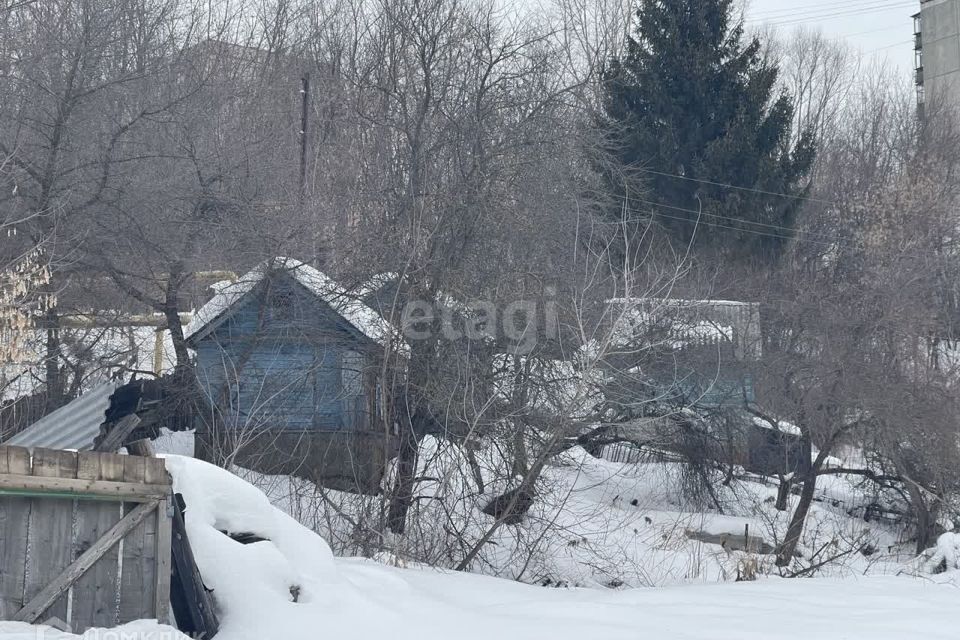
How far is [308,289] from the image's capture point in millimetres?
13922

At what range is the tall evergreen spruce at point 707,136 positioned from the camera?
26.1 metres

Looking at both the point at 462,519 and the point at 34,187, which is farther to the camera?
the point at 34,187

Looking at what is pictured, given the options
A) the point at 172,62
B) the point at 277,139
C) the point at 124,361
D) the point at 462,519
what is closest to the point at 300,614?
the point at 462,519

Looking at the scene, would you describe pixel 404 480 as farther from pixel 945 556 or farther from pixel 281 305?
pixel 945 556

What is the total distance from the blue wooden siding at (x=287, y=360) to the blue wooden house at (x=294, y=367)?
1 centimetres

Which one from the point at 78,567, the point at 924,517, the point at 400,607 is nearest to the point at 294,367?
the point at 400,607

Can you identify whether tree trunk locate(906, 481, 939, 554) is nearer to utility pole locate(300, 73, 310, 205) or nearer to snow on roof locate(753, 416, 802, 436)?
snow on roof locate(753, 416, 802, 436)

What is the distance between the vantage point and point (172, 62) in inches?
720

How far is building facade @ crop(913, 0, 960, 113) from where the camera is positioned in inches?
1710

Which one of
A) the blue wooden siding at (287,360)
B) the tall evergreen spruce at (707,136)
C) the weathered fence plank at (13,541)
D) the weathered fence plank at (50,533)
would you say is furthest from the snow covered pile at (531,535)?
the tall evergreen spruce at (707,136)

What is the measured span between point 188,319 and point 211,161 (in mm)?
2899

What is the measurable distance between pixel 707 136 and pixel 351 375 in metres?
16.0

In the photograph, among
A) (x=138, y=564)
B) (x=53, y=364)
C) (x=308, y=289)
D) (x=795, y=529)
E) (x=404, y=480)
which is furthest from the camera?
(x=795, y=529)

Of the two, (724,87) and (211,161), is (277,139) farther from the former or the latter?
(724,87)
